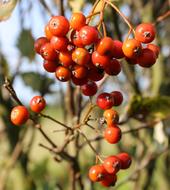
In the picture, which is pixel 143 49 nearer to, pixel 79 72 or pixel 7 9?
pixel 79 72

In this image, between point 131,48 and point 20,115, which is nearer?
point 131,48

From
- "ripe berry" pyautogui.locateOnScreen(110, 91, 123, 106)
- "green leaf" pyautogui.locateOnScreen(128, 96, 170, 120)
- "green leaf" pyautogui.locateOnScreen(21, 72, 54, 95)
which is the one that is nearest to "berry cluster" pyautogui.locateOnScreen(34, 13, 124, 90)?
"ripe berry" pyautogui.locateOnScreen(110, 91, 123, 106)

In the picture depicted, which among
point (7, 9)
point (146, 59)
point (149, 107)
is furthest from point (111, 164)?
point (149, 107)

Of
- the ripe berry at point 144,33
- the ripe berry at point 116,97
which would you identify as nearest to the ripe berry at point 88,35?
the ripe berry at point 144,33

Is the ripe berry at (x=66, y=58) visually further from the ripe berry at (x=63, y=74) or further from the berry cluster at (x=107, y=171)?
the berry cluster at (x=107, y=171)

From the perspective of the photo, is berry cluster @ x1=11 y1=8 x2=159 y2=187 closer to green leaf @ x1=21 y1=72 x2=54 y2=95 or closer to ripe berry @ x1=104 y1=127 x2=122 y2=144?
ripe berry @ x1=104 y1=127 x2=122 y2=144
